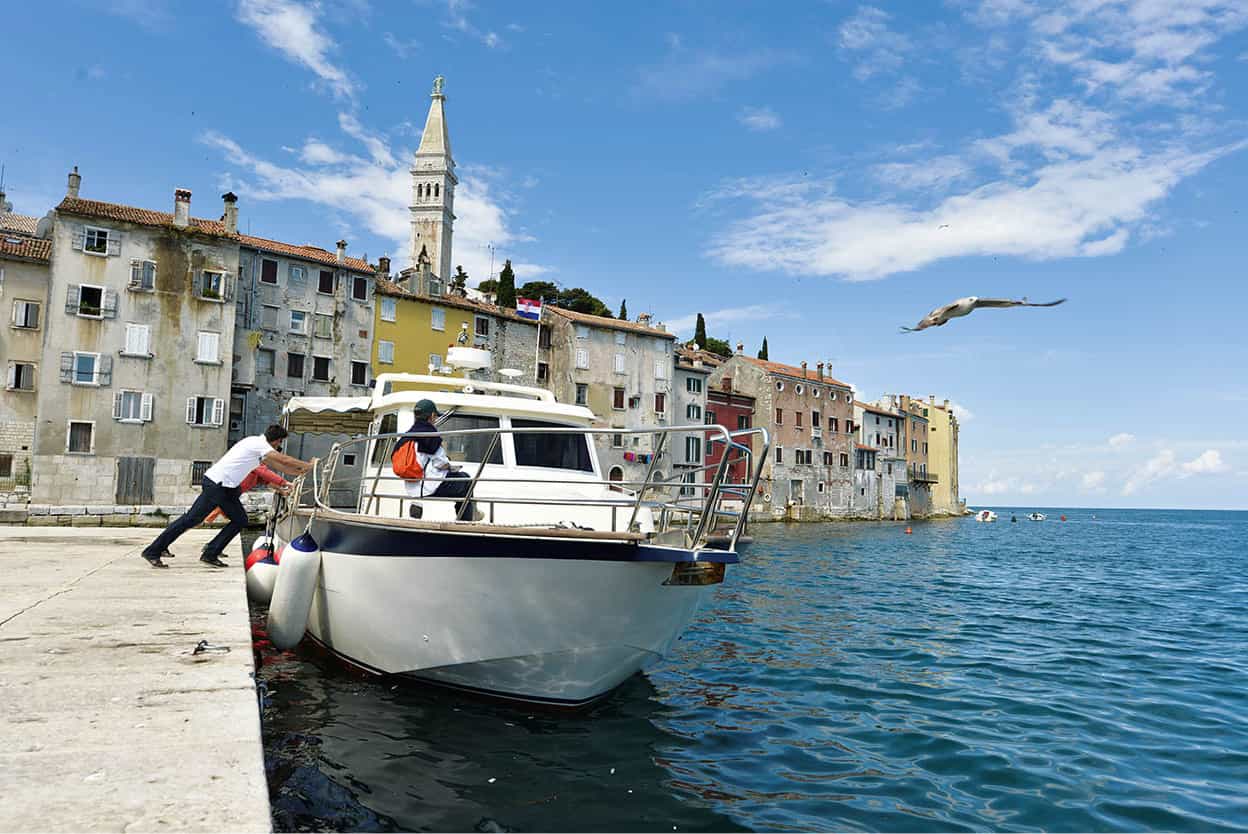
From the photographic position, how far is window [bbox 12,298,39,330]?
100 feet

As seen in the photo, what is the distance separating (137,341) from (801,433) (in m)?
45.8

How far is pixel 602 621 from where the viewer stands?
626 cm

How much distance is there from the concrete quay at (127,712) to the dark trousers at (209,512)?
1.21 meters

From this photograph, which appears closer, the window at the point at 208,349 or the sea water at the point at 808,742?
the sea water at the point at 808,742

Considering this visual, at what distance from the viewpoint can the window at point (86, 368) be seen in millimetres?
30500

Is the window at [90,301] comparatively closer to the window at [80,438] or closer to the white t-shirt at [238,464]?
the window at [80,438]

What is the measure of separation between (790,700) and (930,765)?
6.53 ft

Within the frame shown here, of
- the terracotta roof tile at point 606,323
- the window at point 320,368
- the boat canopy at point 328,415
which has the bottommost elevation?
the boat canopy at point 328,415

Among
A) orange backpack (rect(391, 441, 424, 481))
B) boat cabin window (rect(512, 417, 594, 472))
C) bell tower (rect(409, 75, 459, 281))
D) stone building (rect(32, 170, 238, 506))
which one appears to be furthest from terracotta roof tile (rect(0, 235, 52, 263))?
bell tower (rect(409, 75, 459, 281))

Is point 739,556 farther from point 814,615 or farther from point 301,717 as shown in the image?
point 814,615

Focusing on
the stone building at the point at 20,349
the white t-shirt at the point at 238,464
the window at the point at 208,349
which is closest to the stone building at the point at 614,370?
the window at the point at 208,349

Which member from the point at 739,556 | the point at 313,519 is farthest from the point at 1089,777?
the point at 313,519

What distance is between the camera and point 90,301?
102 ft

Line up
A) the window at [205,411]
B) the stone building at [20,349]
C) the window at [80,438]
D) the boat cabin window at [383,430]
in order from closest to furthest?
the boat cabin window at [383,430]
the stone building at [20,349]
the window at [80,438]
the window at [205,411]
